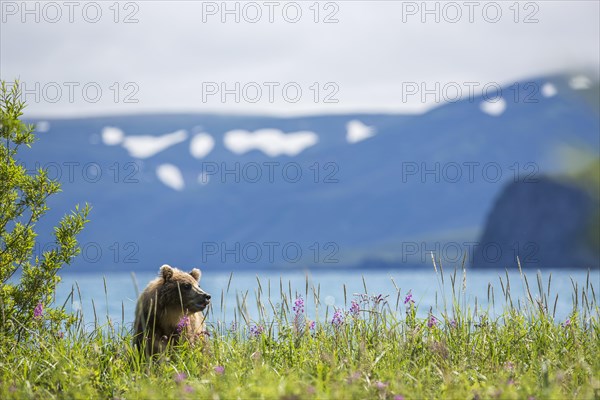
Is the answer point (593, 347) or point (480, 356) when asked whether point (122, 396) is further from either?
point (593, 347)

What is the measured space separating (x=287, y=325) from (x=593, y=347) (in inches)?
114

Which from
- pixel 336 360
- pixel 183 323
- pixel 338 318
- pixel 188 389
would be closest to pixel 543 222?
pixel 338 318

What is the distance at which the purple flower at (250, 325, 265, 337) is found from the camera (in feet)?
26.6

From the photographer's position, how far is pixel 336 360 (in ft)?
23.4

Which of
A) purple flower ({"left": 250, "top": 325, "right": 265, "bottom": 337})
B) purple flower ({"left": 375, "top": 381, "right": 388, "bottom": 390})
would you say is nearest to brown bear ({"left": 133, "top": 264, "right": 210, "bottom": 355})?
purple flower ({"left": 250, "top": 325, "right": 265, "bottom": 337})

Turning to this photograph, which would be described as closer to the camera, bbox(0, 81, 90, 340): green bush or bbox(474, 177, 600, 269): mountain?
bbox(0, 81, 90, 340): green bush

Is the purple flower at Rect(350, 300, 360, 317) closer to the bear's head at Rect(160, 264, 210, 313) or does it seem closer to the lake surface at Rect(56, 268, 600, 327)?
the lake surface at Rect(56, 268, 600, 327)

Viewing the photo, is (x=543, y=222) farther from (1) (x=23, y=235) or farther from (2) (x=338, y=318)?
(1) (x=23, y=235)

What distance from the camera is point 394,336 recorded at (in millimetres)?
7746

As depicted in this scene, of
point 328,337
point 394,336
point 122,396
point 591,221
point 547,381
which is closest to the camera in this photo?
point 547,381

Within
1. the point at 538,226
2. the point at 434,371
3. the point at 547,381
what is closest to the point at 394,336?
the point at 434,371

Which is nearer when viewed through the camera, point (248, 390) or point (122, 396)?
point (248, 390)

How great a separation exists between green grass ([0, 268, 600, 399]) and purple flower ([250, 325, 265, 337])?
48 millimetres

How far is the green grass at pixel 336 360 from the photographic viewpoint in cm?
607
